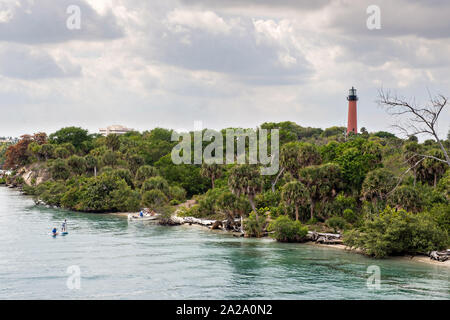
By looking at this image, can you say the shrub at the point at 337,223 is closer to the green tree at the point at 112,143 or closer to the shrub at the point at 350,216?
the shrub at the point at 350,216

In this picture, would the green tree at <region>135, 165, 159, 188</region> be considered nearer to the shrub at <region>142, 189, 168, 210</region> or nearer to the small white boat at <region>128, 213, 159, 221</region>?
the shrub at <region>142, 189, 168, 210</region>

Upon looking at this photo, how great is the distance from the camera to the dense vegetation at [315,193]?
43.5m

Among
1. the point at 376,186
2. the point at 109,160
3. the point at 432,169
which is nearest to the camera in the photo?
the point at 376,186

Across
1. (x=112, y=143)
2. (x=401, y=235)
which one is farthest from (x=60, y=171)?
(x=401, y=235)

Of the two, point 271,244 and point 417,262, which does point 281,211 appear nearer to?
point 271,244

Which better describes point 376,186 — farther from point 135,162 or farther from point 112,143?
point 112,143

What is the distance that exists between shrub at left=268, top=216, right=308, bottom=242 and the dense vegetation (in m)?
0.10

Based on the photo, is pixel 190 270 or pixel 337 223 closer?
pixel 190 270

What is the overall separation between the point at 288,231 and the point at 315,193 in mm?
6787

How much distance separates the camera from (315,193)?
55.5 meters

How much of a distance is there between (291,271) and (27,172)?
11201 centimetres

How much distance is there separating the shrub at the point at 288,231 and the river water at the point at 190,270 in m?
1.34

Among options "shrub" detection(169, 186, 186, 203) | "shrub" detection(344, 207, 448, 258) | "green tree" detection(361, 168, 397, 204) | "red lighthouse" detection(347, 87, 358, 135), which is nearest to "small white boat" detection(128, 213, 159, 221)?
"shrub" detection(169, 186, 186, 203)

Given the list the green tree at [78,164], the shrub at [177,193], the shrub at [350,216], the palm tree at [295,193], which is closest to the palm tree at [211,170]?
the shrub at [177,193]
